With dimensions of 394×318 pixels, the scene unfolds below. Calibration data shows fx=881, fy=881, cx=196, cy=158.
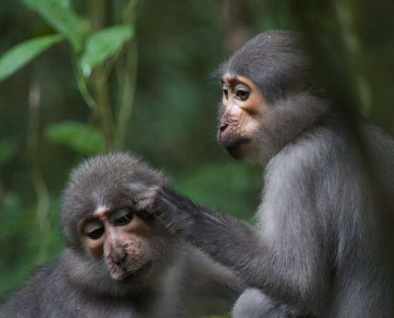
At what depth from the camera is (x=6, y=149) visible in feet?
35.6

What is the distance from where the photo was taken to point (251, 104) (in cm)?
526

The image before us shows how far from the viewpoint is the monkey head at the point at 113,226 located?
5.28 meters

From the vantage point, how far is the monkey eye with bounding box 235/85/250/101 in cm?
531

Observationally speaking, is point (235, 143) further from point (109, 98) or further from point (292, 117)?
point (109, 98)

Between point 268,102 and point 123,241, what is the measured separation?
47.0 inches

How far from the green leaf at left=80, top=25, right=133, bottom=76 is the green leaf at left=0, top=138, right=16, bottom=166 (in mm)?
3906

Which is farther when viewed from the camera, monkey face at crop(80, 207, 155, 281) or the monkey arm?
monkey face at crop(80, 207, 155, 281)

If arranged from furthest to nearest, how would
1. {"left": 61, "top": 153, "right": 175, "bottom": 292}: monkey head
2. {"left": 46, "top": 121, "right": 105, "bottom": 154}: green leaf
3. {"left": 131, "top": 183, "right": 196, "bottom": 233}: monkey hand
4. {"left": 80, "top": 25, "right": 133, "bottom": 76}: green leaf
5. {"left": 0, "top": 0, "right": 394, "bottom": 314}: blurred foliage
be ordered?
{"left": 46, "top": 121, "right": 105, "bottom": 154}: green leaf
{"left": 0, "top": 0, "right": 394, "bottom": 314}: blurred foliage
{"left": 80, "top": 25, "right": 133, "bottom": 76}: green leaf
{"left": 61, "top": 153, "right": 175, "bottom": 292}: monkey head
{"left": 131, "top": 183, "right": 196, "bottom": 233}: monkey hand

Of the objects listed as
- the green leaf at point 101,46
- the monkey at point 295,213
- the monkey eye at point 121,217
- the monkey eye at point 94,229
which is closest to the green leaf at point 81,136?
the green leaf at point 101,46

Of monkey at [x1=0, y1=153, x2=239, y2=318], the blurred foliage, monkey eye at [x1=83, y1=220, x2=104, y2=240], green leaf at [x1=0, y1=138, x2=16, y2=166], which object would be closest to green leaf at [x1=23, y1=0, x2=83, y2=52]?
the blurred foliage

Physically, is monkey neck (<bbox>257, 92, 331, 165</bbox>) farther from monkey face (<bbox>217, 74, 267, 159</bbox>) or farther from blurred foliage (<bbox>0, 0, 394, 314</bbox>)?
blurred foliage (<bbox>0, 0, 394, 314</bbox>)

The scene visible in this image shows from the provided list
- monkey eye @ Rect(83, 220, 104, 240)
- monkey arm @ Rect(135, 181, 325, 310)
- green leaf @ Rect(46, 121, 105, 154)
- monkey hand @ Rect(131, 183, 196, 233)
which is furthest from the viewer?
green leaf @ Rect(46, 121, 105, 154)

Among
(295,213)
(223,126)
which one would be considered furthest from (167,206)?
(295,213)

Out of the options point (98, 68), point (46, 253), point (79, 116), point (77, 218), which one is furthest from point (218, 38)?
point (77, 218)
